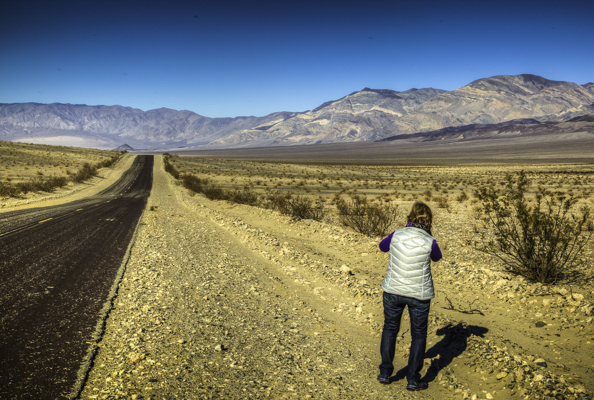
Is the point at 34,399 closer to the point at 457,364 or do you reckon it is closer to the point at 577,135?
the point at 457,364

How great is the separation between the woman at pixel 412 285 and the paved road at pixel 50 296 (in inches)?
141

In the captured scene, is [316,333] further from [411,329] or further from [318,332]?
[411,329]

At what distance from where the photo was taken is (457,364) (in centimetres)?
446

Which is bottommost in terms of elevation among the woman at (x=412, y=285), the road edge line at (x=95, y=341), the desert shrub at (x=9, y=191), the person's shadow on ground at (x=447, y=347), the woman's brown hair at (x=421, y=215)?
the person's shadow on ground at (x=447, y=347)

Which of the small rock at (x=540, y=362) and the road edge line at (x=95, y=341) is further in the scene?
the small rock at (x=540, y=362)

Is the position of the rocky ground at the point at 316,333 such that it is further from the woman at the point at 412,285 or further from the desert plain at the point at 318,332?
the woman at the point at 412,285

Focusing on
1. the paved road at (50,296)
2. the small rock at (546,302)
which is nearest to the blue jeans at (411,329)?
the small rock at (546,302)

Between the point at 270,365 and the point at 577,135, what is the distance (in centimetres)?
20910

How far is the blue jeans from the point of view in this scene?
3.90 meters

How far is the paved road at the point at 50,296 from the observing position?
3.98m

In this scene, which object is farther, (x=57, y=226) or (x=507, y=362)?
(x=57, y=226)

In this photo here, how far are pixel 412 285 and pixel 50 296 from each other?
625 centimetres

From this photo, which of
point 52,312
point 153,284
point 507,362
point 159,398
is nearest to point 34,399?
point 159,398

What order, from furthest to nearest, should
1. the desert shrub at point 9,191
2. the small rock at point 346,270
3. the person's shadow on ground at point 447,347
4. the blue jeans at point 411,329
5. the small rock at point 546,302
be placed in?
the desert shrub at point 9,191 < the small rock at point 346,270 < the small rock at point 546,302 < the person's shadow on ground at point 447,347 < the blue jeans at point 411,329
